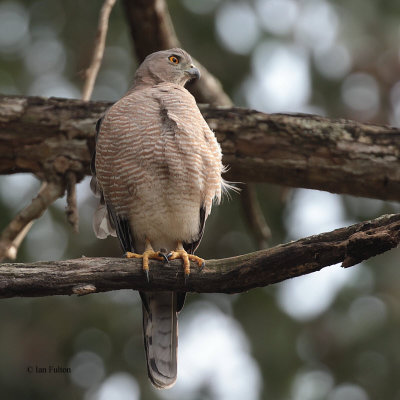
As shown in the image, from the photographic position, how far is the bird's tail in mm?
4965

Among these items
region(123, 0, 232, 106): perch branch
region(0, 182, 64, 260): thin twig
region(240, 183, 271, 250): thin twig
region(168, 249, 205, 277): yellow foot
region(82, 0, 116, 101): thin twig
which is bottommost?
region(168, 249, 205, 277): yellow foot

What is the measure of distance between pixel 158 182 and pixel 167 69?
1.45m

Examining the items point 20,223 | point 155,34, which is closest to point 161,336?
point 20,223

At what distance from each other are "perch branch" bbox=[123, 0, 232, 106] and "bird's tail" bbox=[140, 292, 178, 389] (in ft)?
7.40

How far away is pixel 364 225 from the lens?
11.8ft

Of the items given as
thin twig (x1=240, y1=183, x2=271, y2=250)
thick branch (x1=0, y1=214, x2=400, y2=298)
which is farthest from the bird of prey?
thin twig (x1=240, y1=183, x2=271, y2=250)

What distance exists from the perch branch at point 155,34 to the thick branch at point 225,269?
2.71m

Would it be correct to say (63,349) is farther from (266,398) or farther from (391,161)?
(391,161)

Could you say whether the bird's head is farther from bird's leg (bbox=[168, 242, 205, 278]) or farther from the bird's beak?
bird's leg (bbox=[168, 242, 205, 278])

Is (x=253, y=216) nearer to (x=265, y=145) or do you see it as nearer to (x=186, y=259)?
(x=265, y=145)

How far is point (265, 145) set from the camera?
5582mm

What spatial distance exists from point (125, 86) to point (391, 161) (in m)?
5.13

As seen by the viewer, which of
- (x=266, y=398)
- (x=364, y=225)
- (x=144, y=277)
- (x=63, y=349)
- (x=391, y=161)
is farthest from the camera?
(x=63, y=349)

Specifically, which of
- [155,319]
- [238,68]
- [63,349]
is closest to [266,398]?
[63,349]
